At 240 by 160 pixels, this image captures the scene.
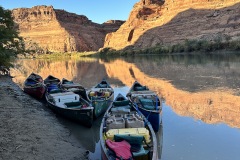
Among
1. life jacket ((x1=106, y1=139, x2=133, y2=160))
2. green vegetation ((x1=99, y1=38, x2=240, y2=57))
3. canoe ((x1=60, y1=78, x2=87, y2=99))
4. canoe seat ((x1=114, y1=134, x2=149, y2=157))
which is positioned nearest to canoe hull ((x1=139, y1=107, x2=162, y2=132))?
canoe seat ((x1=114, y1=134, x2=149, y2=157))

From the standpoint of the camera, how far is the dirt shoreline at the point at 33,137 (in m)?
10.0

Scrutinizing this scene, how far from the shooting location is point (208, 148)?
11.0 metres

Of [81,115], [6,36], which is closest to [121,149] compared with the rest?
[81,115]

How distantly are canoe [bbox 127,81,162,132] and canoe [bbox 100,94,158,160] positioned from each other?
2.06ft

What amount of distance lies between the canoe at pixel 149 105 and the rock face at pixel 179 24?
6212 centimetres

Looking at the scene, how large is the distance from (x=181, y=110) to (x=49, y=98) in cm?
782

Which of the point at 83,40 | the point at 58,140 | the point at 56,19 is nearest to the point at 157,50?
the point at 58,140

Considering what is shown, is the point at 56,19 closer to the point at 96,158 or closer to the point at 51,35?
the point at 51,35

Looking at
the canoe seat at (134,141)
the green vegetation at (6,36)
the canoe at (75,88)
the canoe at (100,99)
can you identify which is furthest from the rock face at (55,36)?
the canoe seat at (134,141)

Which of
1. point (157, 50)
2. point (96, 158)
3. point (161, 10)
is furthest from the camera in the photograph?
point (161, 10)

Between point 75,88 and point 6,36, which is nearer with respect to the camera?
point 75,88

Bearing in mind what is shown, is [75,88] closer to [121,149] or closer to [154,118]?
[154,118]

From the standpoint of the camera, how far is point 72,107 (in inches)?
605

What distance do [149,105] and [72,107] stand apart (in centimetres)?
401
